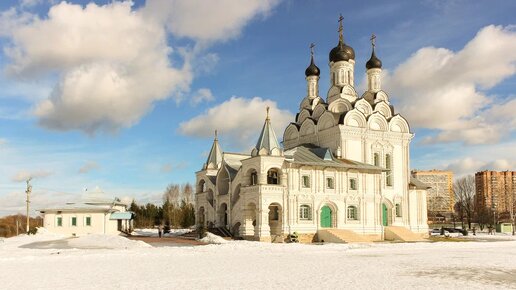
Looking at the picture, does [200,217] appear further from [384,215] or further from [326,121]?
[384,215]

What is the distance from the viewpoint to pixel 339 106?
40594 millimetres

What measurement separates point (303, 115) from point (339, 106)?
3.54 m

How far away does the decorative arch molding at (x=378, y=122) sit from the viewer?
39.5 metres

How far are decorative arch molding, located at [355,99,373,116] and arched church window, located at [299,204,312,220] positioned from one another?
967 centimetres

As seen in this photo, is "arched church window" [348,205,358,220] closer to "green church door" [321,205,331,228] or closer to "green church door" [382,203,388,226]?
"green church door" [321,205,331,228]

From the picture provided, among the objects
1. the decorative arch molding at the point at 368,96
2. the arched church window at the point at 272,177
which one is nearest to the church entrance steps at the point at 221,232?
the arched church window at the point at 272,177

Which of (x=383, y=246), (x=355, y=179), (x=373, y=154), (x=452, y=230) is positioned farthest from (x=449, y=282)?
(x=452, y=230)

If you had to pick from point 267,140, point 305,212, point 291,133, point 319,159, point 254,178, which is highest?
point 291,133

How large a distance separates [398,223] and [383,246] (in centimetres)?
1098

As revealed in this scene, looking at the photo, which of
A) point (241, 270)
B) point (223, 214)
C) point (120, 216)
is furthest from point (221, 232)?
point (241, 270)

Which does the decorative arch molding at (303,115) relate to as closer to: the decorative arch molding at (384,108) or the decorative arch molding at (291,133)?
the decorative arch molding at (291,133)

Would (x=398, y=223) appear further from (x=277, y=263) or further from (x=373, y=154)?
(x=277, y=263)

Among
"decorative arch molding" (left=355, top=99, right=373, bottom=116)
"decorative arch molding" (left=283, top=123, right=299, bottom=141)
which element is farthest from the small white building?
"decorative arch molding" (left=355, top=99, right=373, bottom=116)

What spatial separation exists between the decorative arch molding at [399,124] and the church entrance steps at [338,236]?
9.96m
